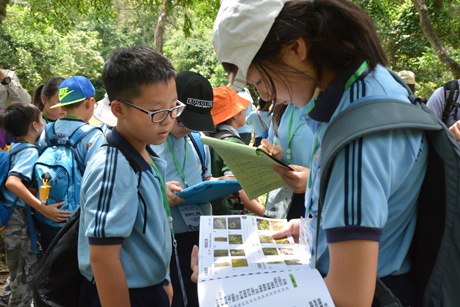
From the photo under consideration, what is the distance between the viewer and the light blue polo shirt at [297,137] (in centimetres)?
215

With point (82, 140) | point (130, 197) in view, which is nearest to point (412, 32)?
point (82, 140)

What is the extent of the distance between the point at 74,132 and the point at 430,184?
2.67m

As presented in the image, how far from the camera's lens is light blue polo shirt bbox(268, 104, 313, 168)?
215 centimetres

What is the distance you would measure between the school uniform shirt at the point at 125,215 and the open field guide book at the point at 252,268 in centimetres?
23

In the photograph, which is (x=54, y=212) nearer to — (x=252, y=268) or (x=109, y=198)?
(x=109, y=198)

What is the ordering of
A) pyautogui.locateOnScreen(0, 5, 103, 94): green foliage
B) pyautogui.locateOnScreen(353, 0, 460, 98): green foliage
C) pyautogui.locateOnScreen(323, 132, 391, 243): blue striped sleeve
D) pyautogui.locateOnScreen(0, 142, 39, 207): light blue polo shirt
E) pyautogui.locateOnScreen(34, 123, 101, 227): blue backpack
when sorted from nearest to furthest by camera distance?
1. pyautogui.locateOnScreen(323, 132, 391, 243): blue striped sleeve
2. pyautogui.locateOnScreen(34, 123, 101, 227): blue backpack
3. pyautogui.locateOnScreen(0, 142, 39, 207): light blue polo shirt
4. pyautogui.locateOnScreen(0, 5, 103, 94): green foliage
5. pyautogui.locateOnScreen(353, 0, 460, 98): green foliage

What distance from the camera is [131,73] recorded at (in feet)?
5.02

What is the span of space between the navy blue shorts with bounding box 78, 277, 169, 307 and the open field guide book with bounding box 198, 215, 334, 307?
1.30 feet

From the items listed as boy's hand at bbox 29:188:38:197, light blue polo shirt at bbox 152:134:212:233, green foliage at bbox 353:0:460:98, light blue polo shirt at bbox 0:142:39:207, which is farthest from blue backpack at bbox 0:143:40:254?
green foliage at bbox 353:0:460:98

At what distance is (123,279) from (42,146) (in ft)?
6.71

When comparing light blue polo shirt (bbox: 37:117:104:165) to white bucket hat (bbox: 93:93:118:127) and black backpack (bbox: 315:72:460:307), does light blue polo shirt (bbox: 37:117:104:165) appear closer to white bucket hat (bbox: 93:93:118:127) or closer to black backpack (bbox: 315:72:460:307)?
white bucket hat (bbox: 93:93:118:127)

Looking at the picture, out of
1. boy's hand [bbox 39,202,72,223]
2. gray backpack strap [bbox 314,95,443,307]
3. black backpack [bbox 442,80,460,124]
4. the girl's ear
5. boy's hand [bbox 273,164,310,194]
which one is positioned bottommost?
boy's hand [bbox 39,202,72,223]

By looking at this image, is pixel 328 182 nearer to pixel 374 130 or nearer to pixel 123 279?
pixel 374 130

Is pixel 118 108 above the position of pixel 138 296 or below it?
above
